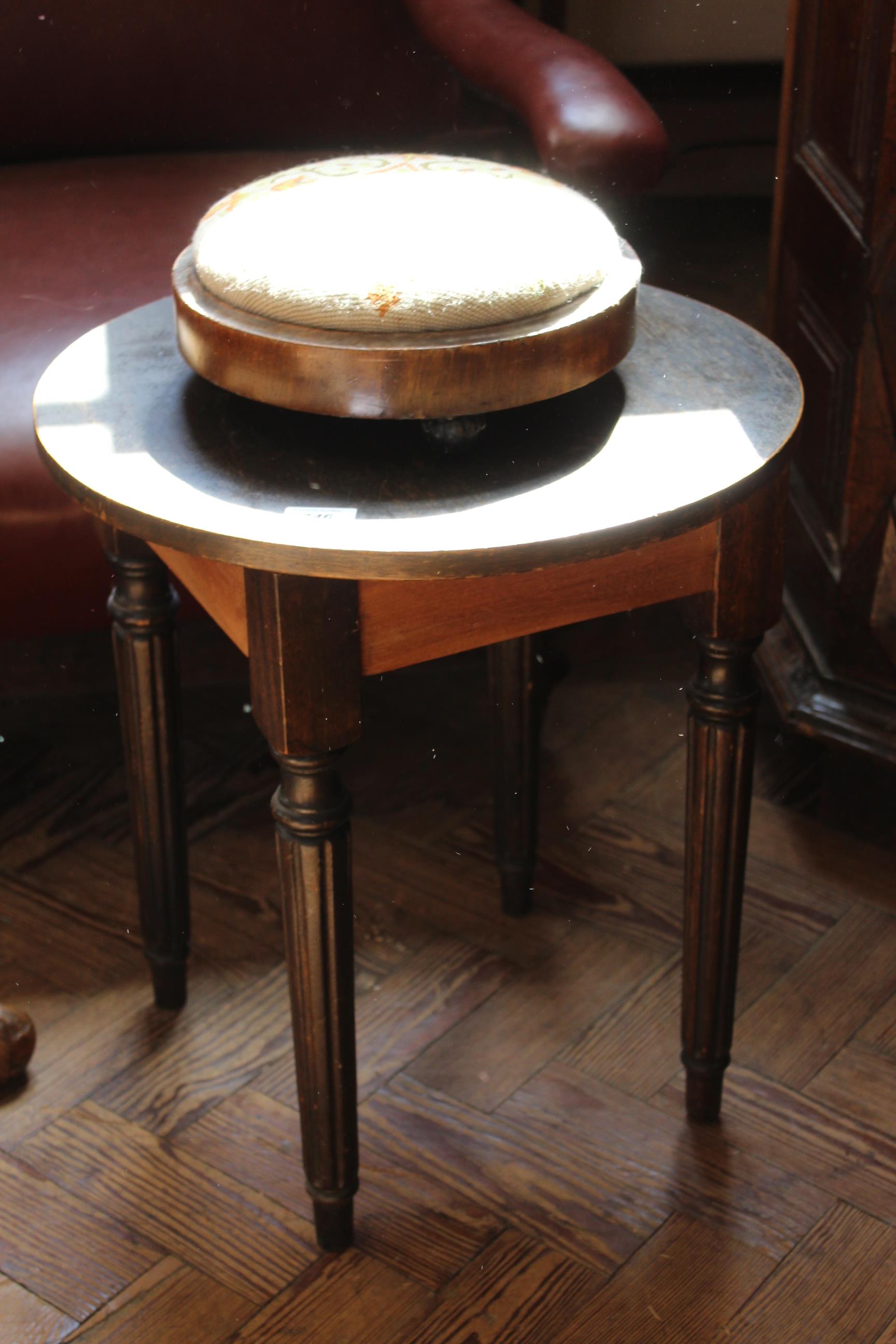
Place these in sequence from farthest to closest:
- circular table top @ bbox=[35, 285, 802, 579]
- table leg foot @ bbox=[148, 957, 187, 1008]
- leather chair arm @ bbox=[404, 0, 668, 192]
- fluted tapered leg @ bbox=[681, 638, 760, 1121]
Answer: table leg foot @ bbox=[148, 957, 187, 1008] < leather chair arm @ bbox=[404, 0, 668, 192] < fluted tapered leg @ bbox=[681, 638, 760, 1121] < circular table top @ bbox=[35, 285, 802, 579]

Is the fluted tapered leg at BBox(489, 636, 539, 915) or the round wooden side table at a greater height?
the round wooden side table

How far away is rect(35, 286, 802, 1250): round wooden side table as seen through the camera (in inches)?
29.3

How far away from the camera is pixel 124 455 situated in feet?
2.65

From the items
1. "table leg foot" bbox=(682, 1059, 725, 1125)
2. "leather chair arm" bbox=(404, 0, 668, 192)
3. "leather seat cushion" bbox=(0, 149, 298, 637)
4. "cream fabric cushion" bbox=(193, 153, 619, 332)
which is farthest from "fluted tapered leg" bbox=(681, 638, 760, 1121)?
"leather seat cushion" bbox=(0, 149, 298, 637)

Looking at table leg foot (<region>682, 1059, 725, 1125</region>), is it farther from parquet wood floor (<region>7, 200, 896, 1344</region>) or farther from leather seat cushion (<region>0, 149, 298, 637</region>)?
leather seat cushion (<region>0, 149, 298, 637</region>)

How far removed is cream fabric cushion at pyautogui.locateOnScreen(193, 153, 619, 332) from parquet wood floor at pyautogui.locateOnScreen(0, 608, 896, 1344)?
60 cm

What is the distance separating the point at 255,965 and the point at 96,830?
0.80ft

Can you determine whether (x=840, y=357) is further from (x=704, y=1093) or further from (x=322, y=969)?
(x=322, y=969)

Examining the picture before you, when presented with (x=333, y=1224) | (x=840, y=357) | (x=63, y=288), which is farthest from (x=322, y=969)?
(x=840, y=357)

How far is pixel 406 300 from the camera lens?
0.76 metres

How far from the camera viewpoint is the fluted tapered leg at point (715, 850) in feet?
3.04

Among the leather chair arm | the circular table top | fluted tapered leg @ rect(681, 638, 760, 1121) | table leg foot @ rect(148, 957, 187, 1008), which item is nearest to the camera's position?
the circular table top

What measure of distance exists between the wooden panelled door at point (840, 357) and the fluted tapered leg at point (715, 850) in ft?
1.13

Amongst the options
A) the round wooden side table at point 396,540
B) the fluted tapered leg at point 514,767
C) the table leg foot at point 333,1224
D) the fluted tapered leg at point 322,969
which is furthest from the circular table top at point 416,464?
the table leg foot at point 333,1224
